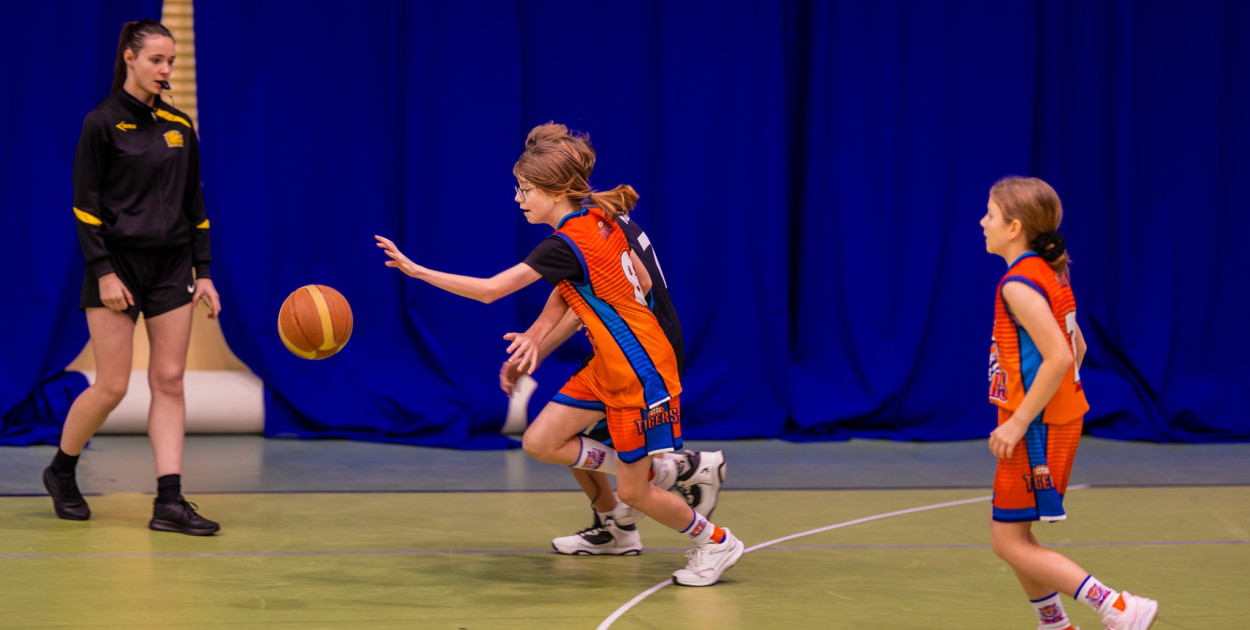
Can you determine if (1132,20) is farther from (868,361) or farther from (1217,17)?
(868,361)

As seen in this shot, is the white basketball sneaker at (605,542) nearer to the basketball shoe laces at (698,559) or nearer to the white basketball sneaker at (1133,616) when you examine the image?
the basketball shoe laces at (698,559)

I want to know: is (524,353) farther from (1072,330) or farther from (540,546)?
(1072,330)

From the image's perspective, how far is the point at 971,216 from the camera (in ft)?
22.6

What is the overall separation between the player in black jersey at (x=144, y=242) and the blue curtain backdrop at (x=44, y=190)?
2.04 meters

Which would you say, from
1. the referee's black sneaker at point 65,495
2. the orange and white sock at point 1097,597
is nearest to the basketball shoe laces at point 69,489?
the referee's black sneaker at point 65,495

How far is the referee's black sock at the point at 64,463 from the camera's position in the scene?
15.1 feet

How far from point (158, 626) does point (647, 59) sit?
167 inches

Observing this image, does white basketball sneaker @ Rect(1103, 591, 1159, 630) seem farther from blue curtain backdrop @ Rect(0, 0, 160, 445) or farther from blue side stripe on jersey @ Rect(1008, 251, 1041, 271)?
blue curtain backdrop @ Rect(0, 0, 160, 445)

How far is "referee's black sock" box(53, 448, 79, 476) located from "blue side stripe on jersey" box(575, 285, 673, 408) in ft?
6.83

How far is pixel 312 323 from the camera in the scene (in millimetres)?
4129

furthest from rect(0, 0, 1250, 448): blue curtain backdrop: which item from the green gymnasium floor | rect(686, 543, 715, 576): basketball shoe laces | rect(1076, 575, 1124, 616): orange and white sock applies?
rect(1076, 575, 1124, 616): orange and white sock

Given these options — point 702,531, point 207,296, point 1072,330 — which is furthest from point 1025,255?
point 207,296

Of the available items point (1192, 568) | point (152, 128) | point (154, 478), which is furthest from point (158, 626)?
point (1192, 568)

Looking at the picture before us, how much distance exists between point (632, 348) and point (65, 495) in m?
2.26
